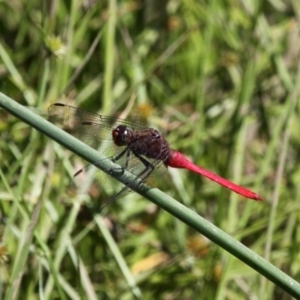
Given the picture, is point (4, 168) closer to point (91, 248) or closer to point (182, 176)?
point (91, 248)

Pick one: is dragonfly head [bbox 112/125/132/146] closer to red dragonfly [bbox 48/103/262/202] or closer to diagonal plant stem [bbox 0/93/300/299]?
red dragonfly [bbox 48/103/262/202]

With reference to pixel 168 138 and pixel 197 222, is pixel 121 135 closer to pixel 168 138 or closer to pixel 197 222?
pixel 168 138

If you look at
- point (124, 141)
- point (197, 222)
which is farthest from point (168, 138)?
point (197, 222)

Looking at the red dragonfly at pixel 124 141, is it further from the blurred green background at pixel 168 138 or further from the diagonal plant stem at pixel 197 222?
the diagonal plant stem at pixel 197 222

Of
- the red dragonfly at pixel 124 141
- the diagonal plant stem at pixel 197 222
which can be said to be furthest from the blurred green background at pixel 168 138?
the diagonal plant stem at pixel 197 222

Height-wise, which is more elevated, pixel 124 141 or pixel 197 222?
pixel 124 141
